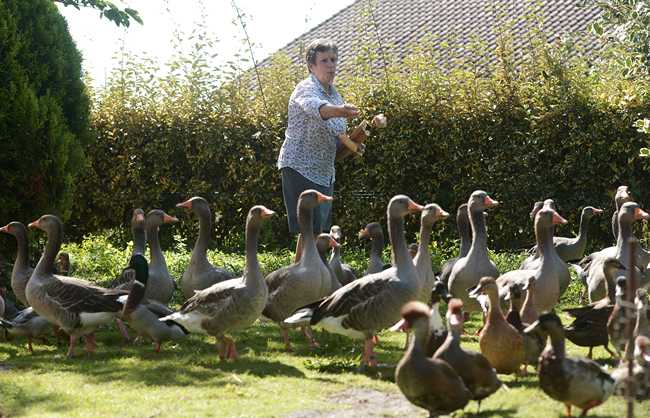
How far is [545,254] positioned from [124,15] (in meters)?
6.67

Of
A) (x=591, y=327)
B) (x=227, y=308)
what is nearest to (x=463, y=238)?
(x=591, y=327)

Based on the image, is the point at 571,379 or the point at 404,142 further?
the point at 404,142

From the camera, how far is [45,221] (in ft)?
33.3

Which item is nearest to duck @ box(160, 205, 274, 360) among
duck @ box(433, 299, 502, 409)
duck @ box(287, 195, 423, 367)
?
duck @ box(287, 195, 423, 367)

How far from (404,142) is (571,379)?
10.4 m

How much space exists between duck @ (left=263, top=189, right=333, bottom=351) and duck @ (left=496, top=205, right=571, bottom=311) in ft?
5.72

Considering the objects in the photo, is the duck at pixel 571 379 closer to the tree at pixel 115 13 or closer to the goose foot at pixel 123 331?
the goose foot at pixel 123 331

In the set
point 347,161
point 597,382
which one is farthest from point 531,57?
point 597,382

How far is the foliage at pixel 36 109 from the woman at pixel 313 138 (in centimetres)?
322

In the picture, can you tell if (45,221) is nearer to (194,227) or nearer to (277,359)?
(277,359)

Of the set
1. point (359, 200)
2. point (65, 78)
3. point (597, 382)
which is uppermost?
point (65, 78)

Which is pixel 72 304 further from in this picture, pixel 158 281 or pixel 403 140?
pixel 403 140

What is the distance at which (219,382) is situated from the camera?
7.71m

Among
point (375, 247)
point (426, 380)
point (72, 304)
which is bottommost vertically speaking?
point (426, 380)
